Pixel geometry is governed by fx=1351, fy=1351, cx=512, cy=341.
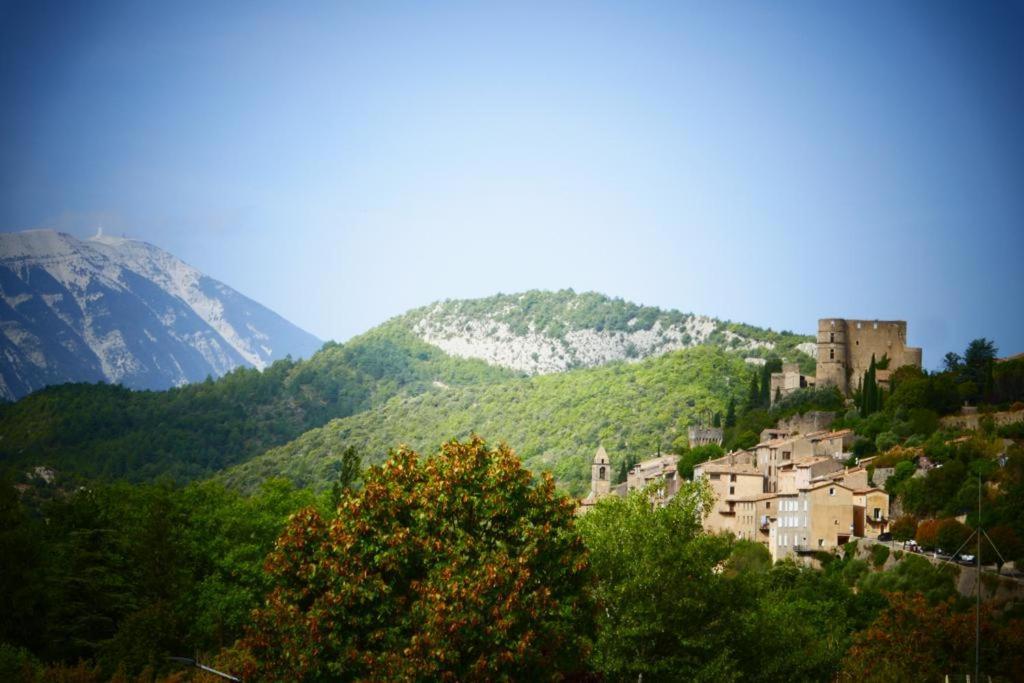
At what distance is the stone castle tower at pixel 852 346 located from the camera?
309ft

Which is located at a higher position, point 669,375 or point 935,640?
point 669,375

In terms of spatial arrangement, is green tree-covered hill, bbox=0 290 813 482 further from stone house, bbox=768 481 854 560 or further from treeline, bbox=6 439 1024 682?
treeline, bbox=6 439 1024 682

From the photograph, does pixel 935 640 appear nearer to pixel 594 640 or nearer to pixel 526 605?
pixel 594 640

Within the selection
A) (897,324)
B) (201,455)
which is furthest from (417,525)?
(201,455)

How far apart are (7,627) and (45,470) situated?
83971mm

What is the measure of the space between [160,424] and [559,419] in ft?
168

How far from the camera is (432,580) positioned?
92.4 ft

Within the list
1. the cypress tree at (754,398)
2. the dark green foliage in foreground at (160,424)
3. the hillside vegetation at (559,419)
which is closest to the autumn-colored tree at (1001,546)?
the cypress tree at (754,398)

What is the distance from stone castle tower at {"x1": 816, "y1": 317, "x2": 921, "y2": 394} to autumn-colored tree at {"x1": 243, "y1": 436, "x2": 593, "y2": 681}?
66.7m

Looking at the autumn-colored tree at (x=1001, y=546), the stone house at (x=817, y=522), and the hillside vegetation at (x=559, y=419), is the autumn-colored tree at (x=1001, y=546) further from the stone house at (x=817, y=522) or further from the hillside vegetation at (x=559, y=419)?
the hillside vegetation at (x=559, y=419)

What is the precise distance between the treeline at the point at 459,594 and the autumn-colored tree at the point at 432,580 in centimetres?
5

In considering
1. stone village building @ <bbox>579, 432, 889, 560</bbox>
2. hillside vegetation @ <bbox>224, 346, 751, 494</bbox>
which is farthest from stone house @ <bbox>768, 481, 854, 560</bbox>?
hillside vegetation @ <bbox>224, 346, 751, 494</bbox>

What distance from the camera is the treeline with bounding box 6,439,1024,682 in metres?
28.4

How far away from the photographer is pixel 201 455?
160 meters
